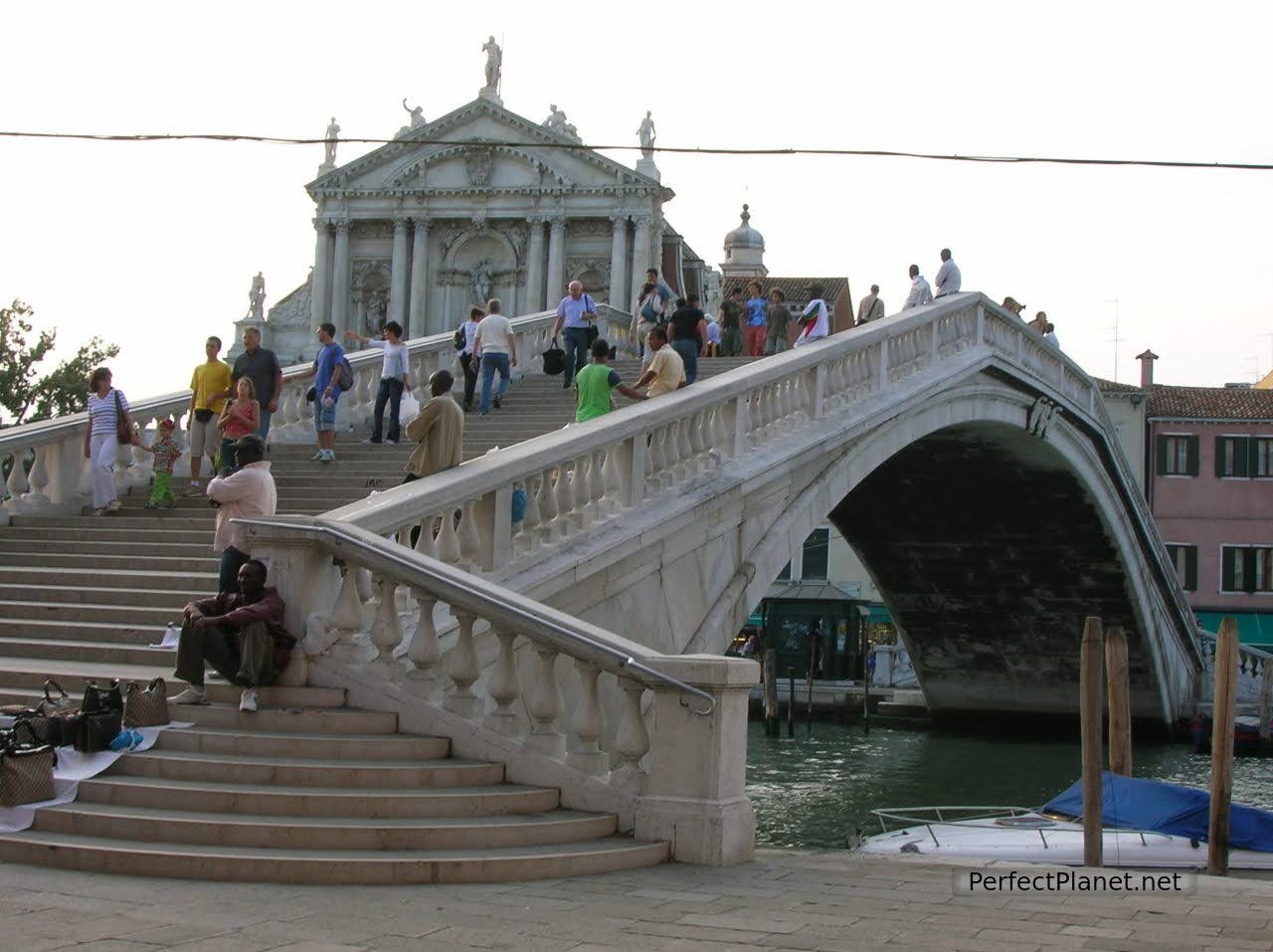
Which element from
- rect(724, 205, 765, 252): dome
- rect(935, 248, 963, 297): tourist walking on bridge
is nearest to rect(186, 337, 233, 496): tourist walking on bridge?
rect(935, 248, 963, 297): tourist walking on bridge

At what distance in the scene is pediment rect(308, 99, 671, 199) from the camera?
1583 inches

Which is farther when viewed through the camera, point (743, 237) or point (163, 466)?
point (743, 237)

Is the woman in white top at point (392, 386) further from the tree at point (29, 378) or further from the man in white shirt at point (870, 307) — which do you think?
the tree at point (29, 378)

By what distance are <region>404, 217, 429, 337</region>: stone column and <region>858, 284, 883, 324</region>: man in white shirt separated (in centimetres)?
2284

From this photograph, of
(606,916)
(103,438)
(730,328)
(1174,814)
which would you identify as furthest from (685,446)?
(730,328)

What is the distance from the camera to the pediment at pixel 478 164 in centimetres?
4022

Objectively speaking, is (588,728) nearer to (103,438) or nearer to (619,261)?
(103,438)

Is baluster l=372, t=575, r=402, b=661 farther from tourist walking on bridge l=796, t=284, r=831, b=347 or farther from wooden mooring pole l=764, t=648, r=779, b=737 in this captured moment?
wooden mooring pole l=764, t=648, r=779, b=737

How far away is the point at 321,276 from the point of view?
42.8 m

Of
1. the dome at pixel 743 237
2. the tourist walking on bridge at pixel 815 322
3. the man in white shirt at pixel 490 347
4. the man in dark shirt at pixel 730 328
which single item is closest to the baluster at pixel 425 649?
the man in white shirt at pixel 490 347

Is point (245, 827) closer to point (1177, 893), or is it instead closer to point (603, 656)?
point (603, 656)

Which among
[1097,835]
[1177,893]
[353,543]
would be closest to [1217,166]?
[1097,835]

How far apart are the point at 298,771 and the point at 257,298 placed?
35699 mm

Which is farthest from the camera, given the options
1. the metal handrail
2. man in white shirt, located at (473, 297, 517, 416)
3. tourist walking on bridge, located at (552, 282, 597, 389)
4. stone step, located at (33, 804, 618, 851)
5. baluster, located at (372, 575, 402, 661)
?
tourist walking on bridge, located at (552, 282, 597, 389)
